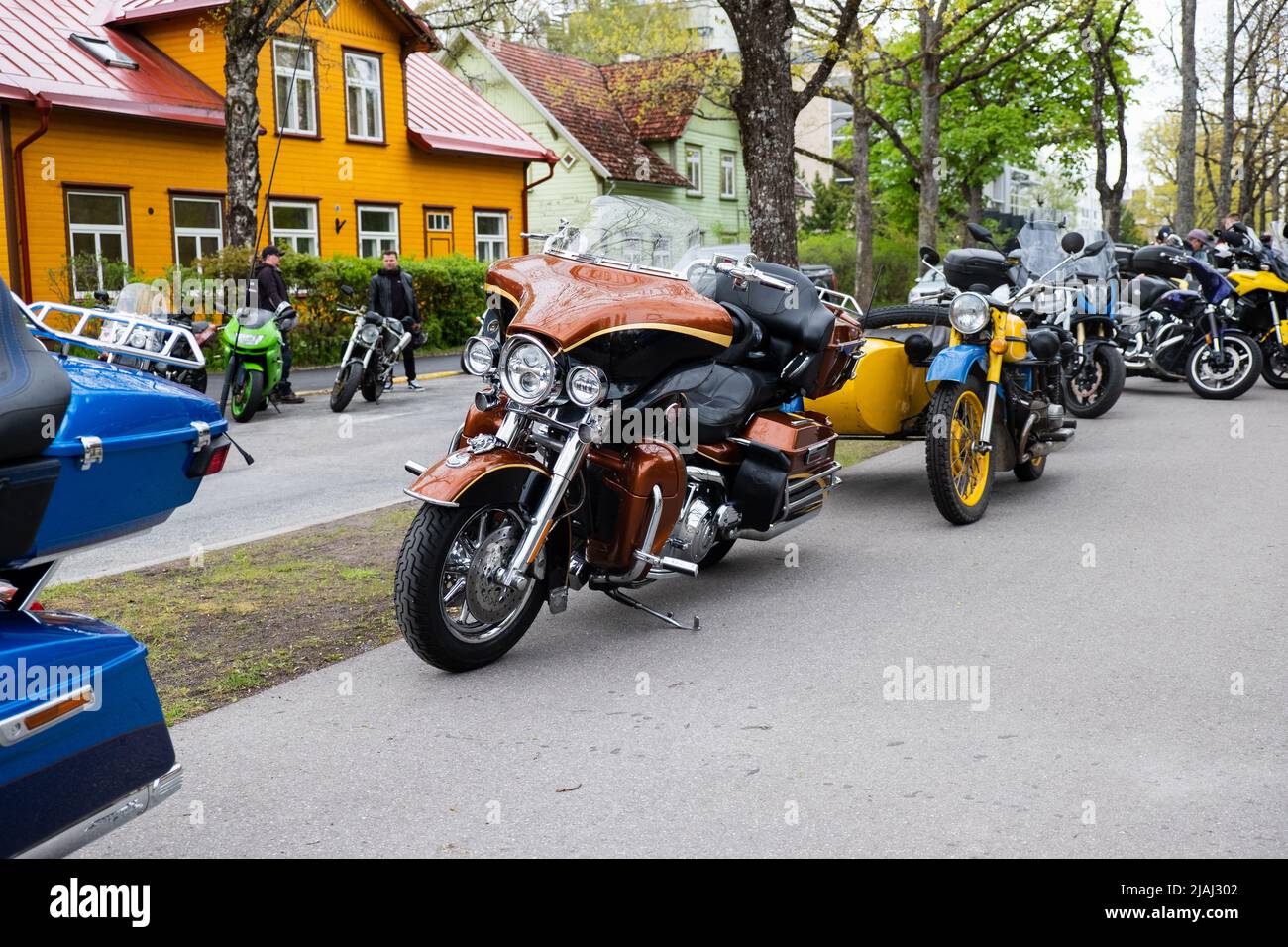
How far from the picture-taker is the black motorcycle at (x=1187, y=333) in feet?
48.0

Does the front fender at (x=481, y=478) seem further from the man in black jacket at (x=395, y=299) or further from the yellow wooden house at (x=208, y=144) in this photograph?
the yellow wooden house at (x=208, y=144)

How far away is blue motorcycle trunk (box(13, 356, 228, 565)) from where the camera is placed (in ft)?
8.99

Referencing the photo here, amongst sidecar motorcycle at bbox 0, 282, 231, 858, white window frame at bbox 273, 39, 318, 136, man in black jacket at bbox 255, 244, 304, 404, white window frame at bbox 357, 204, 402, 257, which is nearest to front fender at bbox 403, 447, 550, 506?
sidecar motorcycle at bbox 0, 282, 231, 858

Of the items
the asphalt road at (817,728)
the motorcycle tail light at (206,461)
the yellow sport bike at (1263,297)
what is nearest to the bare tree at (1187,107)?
the yellow sport bike at (1263,297)

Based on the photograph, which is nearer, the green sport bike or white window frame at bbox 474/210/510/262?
the green sport bike

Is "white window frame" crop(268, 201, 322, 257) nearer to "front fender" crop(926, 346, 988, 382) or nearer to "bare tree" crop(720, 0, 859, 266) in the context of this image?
"bare tree" crop(720, 0, 859, 266)

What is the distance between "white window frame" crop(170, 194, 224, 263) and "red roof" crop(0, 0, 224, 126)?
1.59m

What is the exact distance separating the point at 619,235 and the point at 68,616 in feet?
11.2

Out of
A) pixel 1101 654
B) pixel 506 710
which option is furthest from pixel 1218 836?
pixel 506 710

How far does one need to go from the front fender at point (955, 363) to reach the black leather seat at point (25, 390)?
5756 mm

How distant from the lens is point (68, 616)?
2.84 meters

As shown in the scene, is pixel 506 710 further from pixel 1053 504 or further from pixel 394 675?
pixel 1053 504

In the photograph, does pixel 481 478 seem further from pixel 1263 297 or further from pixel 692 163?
pixel 692 163
